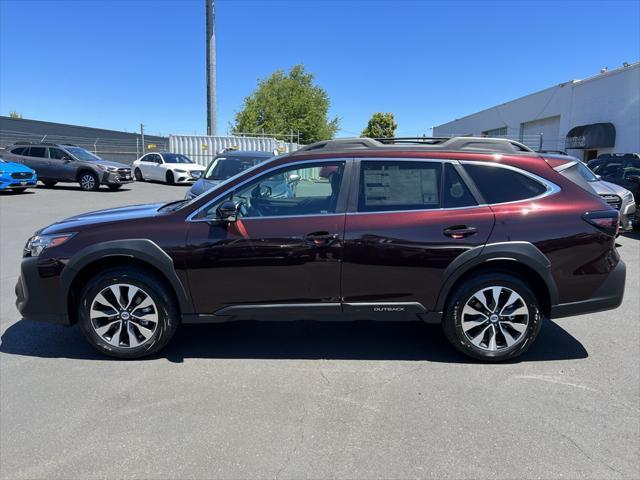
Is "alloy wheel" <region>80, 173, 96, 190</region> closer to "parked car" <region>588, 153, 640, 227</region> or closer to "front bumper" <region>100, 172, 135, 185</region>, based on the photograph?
"front bumper" <region>100, 172, 135, 185</region>

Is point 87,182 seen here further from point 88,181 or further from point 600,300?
point 600,300

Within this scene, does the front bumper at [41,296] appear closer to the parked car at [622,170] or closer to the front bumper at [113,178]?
the parked car at [622,170]

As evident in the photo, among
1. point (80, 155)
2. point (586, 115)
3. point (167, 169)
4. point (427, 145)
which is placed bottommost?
point (427, 145)

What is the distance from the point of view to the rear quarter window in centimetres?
382

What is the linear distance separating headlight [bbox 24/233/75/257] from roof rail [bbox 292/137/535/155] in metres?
2.08

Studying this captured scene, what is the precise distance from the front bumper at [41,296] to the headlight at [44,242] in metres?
0.07

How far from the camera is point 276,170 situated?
393 cm

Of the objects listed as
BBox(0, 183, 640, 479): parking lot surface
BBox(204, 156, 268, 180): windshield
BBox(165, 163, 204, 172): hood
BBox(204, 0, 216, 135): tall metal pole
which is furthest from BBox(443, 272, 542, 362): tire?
BBox(204, 0, 216, 135): tall metal pole

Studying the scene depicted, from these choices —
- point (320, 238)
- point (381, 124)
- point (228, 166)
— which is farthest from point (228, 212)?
point (381, 124)

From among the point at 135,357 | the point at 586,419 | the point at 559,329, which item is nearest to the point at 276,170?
the point at 135,357

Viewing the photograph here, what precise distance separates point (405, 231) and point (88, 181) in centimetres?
1820

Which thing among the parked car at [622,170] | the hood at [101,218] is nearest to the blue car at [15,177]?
the hood at [101,218]

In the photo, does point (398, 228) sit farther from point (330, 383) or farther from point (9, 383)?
point (9, 383)

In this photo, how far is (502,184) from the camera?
12.6 ft
